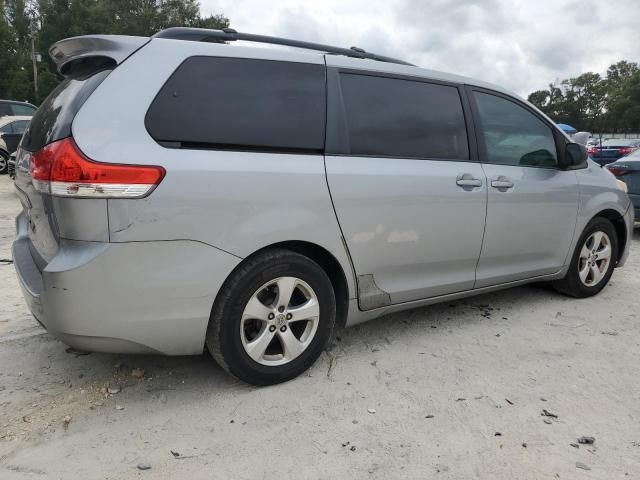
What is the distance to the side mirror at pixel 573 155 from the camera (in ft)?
13.2

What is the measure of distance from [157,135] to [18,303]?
2.51m

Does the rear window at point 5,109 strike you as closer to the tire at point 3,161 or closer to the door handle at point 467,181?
the tire at point 3,161

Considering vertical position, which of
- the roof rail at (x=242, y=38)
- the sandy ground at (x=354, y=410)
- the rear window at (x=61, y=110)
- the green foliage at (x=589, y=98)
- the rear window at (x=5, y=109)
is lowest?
the sandy ground at (x=354, y=410)

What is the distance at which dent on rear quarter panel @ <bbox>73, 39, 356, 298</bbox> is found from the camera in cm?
225

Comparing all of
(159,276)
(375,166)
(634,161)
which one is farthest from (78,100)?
(634,161)

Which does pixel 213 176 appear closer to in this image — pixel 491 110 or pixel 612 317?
pixel 491 110

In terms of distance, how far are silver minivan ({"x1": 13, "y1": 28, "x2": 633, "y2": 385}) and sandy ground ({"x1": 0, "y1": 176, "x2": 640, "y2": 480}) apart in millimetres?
292

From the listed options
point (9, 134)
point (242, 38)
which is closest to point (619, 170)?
point (242, 38)

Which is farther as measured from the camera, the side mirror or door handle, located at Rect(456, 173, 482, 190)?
the side mirror

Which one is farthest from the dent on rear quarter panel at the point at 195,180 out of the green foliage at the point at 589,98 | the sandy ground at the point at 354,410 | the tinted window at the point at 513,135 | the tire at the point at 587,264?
the green foliage at the point at 589,98

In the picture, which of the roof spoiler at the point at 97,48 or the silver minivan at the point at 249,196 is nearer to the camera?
the silver minivan at the point at 249,196

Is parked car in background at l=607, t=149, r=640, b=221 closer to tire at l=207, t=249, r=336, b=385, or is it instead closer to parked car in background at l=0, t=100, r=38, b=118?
tire at l=207, t=249, r=336, b=385

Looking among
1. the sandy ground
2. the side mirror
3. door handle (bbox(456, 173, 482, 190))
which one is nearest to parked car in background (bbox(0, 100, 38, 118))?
the sandy ground

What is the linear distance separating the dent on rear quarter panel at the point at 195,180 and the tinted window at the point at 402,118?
17.6 inches
